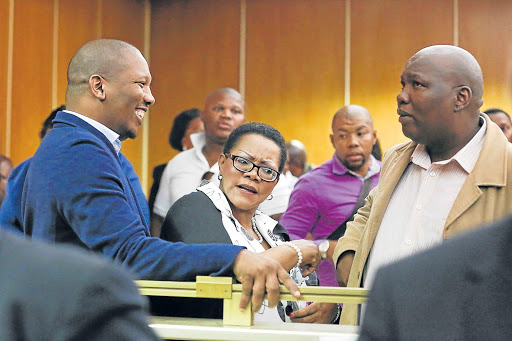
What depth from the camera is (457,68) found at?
2559 mm

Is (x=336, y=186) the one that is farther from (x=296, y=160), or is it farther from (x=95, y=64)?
(x=296, y=160)

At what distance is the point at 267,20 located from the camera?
9812 mm

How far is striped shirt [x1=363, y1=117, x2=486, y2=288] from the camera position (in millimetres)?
2473

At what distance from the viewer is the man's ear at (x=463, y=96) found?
2.53m

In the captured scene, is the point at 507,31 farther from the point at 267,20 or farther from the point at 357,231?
the point at 357,231

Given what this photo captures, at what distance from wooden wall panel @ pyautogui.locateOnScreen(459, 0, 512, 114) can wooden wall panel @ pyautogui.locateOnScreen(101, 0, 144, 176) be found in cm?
411

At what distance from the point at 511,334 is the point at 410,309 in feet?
0.40

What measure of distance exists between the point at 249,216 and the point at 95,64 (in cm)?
81

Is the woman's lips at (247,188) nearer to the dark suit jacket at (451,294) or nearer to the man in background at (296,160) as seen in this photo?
the dark suit jacket at (451,294)

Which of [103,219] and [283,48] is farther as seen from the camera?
[283,48]

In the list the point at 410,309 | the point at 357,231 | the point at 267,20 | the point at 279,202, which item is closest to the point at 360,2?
the point at 267,20

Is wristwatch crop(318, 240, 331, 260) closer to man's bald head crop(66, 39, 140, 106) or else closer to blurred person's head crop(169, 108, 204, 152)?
man's bald head crop(66, 39, 140, 106)

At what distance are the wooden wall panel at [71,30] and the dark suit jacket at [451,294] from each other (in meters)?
7.79

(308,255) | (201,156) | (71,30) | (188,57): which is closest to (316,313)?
(308,255)
